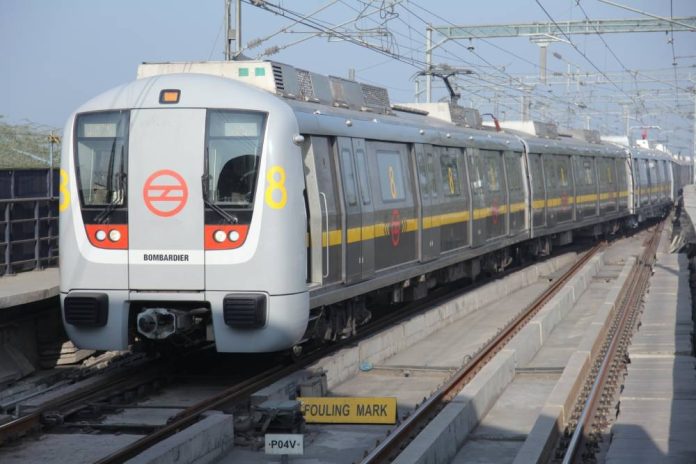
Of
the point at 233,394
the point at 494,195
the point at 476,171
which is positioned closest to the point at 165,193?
the point at 233,394

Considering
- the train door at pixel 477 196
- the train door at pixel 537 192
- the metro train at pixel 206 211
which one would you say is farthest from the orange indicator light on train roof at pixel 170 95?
the train door at pixel 537 192

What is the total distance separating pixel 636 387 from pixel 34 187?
794 centimetres

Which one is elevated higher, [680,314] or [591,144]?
[591,144]

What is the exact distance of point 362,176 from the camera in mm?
12750

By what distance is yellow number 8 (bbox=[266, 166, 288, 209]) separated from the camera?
10.2 metres

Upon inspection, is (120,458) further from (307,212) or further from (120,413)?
(307,212)

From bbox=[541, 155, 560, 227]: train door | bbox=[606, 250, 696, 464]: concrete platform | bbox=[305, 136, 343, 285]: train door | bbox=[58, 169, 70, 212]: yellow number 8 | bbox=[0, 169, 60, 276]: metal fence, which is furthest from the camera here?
bbox=[541, 155, 560, 227]: train door

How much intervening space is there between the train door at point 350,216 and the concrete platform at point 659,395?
10.3 ft

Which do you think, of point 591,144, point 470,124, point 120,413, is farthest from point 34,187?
point 591,144

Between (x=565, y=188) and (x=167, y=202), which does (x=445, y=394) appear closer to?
(x=167, y=202)

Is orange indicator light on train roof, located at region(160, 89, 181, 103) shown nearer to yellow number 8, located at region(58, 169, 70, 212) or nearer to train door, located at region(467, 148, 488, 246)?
yellow number 8, located at region(58, 169, 70, 212)

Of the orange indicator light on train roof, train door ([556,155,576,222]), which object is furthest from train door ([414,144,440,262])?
train door ([556,155,576,222])

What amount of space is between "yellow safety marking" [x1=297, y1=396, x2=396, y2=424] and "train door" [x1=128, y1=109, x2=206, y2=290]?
1.54 m

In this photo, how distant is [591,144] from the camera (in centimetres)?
3145
